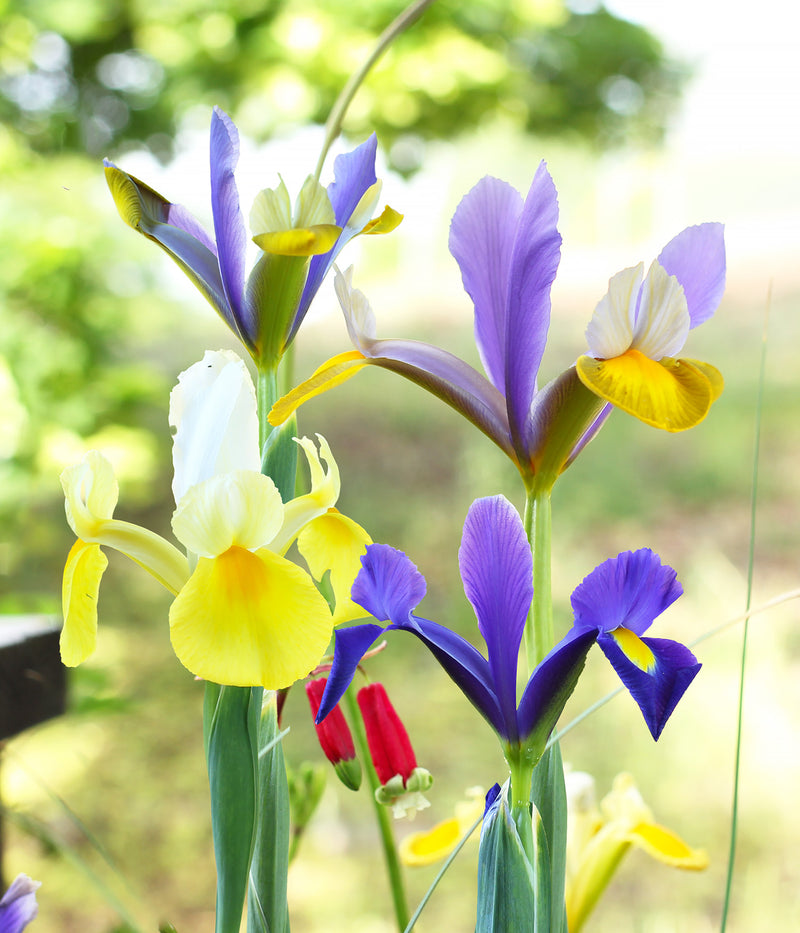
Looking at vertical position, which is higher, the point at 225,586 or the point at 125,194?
the point at 125,194

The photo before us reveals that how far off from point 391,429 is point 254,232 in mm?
3562

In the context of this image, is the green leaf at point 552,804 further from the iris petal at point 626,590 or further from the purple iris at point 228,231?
the purple iris at point 228,231

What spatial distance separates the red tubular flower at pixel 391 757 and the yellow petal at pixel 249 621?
13 centimetres

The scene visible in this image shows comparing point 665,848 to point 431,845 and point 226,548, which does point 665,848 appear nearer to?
point 431,845

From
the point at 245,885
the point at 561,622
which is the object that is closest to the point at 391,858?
the point at 245,885

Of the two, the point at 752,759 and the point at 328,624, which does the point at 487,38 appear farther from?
the point at 328,624

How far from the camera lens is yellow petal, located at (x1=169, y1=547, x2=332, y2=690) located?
24cm

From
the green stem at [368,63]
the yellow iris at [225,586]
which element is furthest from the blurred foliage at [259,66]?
the yellow iris at [225,586]

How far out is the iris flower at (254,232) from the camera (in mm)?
302

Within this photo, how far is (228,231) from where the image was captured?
32 centimetres

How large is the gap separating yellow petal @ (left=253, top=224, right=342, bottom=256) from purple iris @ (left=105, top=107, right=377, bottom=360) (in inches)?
1.2

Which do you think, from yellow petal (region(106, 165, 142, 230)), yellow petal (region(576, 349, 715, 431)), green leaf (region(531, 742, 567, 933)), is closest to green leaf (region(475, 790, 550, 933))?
green leaf (region(531, 742, 567, 933))

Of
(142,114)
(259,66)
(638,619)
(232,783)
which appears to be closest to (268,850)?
(232,783)

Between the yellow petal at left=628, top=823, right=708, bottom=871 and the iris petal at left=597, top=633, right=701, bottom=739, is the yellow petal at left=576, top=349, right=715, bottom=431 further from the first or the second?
the yellow petal at left=628, top=823, right=708, bottom=871
